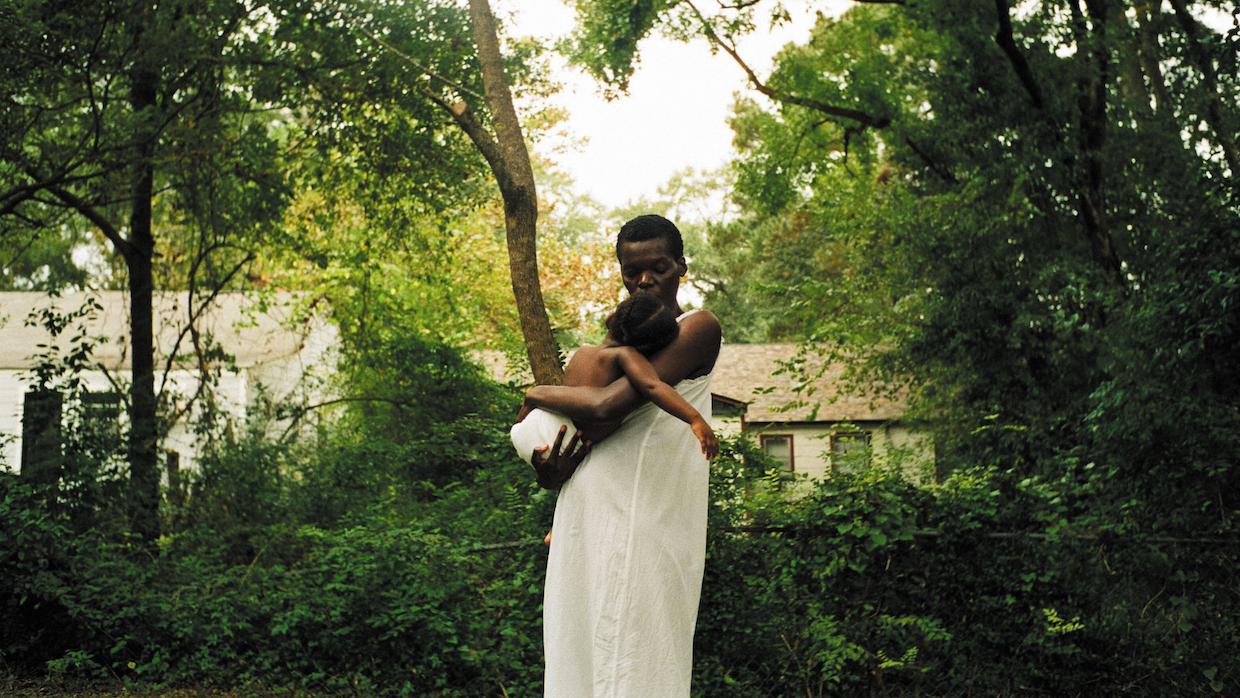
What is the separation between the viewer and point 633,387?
236cm

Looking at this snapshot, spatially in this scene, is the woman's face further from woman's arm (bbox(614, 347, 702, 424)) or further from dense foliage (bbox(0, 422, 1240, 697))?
dense foliage (bbox(0, 422, 1240, 697))

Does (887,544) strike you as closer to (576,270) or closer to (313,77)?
(313,77)

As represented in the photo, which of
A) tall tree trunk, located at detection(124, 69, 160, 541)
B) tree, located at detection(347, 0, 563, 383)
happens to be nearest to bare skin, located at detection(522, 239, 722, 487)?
tree, located at detection(347, 0, 563, 383)

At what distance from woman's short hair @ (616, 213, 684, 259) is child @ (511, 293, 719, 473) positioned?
0.20m

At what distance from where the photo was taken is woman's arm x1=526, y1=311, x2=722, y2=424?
7.80 feet

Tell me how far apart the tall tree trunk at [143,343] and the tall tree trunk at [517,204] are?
3346 mm

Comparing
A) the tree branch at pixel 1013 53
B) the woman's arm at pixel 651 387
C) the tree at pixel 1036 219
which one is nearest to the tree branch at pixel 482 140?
the tree at pixel 1036 219

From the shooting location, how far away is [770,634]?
18.6 ft

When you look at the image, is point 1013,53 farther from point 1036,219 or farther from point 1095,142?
point 1036,219

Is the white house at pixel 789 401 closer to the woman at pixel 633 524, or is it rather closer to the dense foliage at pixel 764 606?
the dense foliage at pixel 764 606

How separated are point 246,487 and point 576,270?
16436 millimetres

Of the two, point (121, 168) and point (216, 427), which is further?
point (216, 427)

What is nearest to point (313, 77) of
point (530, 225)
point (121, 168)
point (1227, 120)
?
point (121, 168)

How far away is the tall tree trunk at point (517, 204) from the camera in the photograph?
8.29 metres
